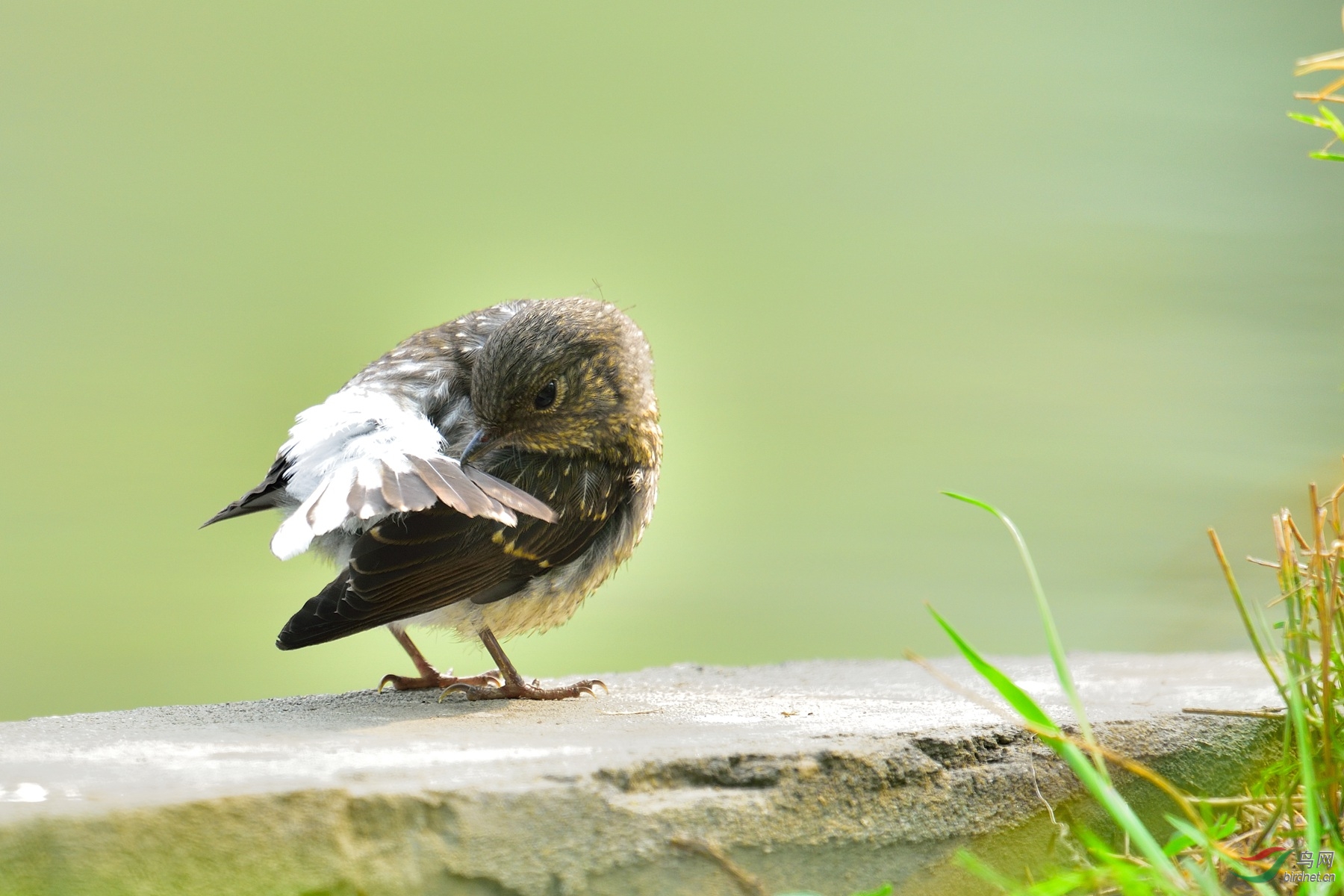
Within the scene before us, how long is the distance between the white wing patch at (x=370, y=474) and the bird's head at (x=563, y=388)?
0.13 meters

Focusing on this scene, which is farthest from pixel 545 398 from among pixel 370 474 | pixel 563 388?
pixel 370 474

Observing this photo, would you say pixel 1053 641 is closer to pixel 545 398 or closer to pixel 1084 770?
pixel 1084 770

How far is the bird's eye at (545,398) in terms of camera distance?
2383 millimetres

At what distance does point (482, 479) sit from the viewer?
6.74 feet

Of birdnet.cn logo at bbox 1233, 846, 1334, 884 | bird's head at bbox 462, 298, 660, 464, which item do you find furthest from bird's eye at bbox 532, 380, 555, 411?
birdnet.cn logo at bbox 1233, 846, 1334, 884

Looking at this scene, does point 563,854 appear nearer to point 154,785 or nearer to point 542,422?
point 154,785

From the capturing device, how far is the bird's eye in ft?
7.82

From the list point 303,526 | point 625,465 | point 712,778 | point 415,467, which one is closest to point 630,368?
point 625,465

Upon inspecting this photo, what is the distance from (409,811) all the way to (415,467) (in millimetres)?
692

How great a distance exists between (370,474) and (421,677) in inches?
27.6

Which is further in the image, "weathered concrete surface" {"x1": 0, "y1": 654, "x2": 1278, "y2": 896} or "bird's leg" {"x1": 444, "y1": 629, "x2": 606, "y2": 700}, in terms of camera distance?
"bird's leg" {"x1": 444, "y1": 629, "x2": 606, "y2": 700}

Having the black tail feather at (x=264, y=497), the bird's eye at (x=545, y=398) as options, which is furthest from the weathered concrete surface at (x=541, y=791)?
the bird's eye at (x=545, y=398)

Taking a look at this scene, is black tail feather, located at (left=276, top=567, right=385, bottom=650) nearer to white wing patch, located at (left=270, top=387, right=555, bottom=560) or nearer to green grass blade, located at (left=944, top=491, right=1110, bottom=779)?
white wing patch, located at (left=270, top=387, right=555, bottom=560)

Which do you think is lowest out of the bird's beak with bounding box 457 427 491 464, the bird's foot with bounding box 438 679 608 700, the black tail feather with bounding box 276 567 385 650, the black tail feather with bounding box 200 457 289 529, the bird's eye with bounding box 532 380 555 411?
the bird's foot with bounding box 438 679 608 700
